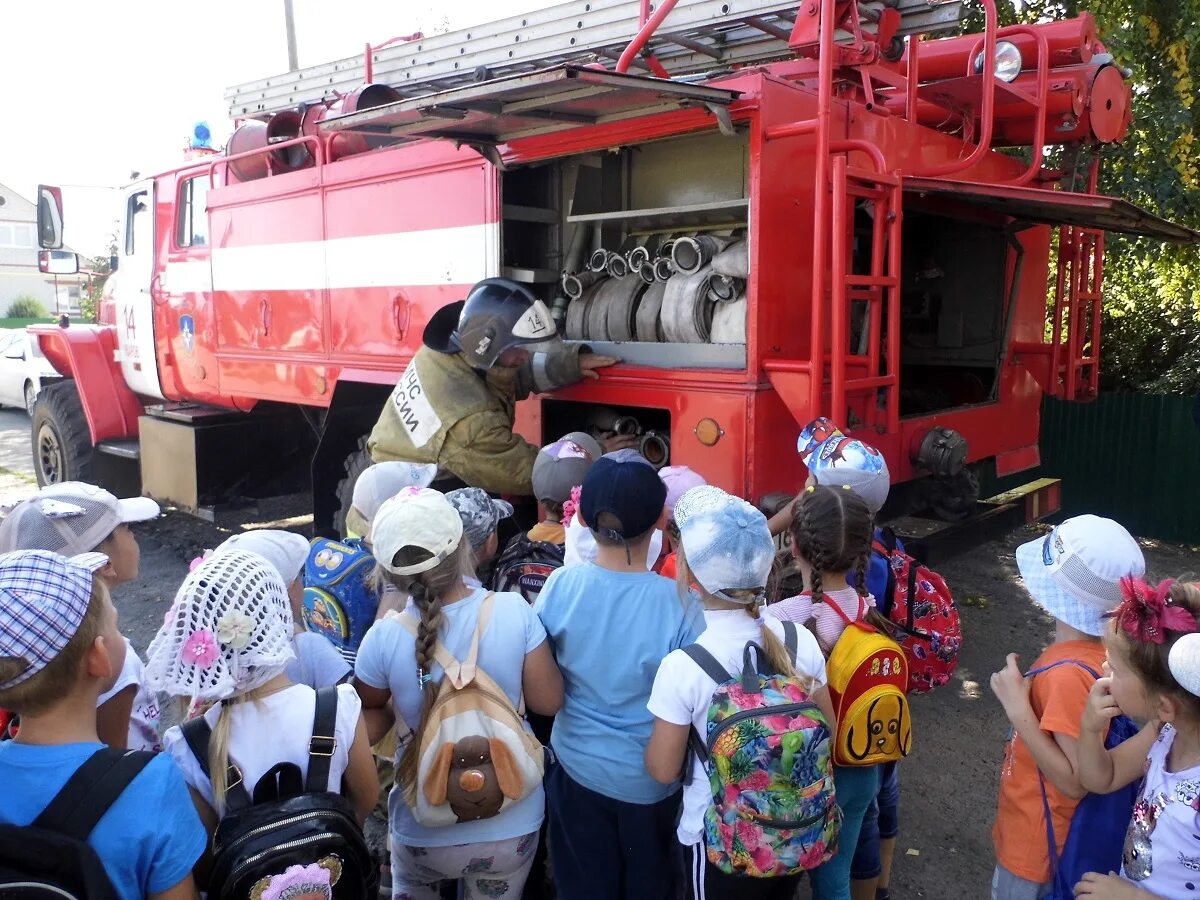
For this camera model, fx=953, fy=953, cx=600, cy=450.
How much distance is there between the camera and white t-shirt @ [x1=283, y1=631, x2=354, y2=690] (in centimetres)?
213

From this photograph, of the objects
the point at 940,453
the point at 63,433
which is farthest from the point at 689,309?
the point at 63,433

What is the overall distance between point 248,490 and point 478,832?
5.12 metres

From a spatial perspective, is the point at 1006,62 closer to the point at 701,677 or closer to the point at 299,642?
the point at 701,677

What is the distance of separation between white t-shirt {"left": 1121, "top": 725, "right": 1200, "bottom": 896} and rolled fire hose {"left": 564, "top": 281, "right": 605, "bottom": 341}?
123 inches

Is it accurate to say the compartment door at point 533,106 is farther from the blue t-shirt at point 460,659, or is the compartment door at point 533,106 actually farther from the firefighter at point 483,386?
the blue t-shirt at point 460,659

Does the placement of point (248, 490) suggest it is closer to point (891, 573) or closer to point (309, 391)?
point (309, 391)

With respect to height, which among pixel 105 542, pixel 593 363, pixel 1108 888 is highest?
pixel 593 363

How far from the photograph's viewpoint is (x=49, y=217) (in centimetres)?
700

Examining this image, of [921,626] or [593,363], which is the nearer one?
[921,626]

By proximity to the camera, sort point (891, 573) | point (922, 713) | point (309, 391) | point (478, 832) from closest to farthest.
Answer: point (478, 832)
point (891, 573)
point (922, 713)
point (309, 391)

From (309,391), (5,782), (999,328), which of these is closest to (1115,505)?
(999,328)

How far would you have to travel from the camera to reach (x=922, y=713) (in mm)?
4277

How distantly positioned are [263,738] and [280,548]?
1.76 ft

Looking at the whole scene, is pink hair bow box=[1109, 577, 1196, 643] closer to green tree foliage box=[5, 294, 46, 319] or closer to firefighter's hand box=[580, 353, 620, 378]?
firefighter's hand box=[580, 353, 620, 378]
